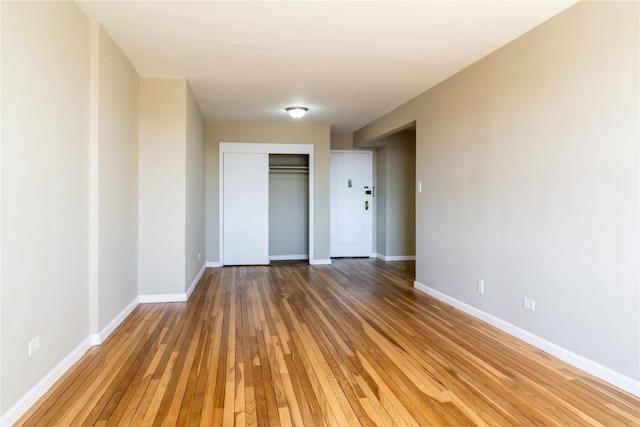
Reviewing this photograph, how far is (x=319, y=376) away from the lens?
2449 mm

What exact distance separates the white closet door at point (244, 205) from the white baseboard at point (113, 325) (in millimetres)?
2697

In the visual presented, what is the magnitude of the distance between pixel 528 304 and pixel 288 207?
5.26 meters

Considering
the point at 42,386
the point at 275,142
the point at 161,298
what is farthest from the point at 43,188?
the point at 275,142

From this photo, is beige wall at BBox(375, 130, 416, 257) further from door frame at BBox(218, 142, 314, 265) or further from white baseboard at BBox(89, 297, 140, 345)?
white baseboard at BBox(89, 297, 140, 345)

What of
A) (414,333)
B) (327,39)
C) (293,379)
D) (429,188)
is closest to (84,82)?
(327,39)

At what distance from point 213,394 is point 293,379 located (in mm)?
477

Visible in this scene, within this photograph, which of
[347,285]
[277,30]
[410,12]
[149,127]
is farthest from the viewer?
[347,285]

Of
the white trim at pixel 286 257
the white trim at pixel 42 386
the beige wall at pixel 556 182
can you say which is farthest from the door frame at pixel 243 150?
the white trim at pixel 42 386

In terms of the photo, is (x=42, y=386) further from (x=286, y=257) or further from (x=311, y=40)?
(x=286, y=257)

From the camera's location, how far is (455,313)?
12.8 feet

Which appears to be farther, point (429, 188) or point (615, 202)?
point (429, 188)

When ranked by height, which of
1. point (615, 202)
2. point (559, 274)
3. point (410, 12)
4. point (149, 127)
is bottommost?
point (559, 274)

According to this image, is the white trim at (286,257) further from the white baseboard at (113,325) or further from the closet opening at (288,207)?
the white baseboard at (113,325)

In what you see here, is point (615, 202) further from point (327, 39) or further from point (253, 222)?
point (253, 222)
